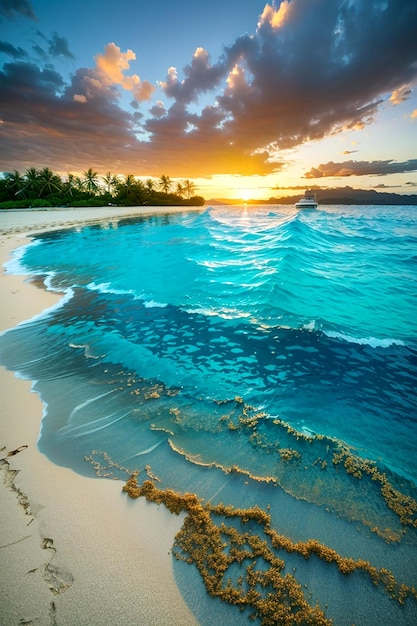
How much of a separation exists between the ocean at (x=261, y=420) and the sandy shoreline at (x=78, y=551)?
228mm

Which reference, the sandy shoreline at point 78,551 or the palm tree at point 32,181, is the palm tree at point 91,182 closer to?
the palm tree at point 32,181

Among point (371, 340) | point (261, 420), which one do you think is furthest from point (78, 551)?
point (371, 340)

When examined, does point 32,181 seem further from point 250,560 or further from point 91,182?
point 250,560

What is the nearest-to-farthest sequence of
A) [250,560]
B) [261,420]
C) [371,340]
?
[250,560] < [261,420] < [371,340]

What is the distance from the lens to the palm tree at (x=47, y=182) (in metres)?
73.9

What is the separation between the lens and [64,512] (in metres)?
2.94

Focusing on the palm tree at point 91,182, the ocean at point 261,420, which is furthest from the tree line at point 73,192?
the ocean at point 261,420

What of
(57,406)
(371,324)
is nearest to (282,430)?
(57,406)

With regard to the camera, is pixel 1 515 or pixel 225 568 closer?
pixel 225 568

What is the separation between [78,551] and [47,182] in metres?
95.3

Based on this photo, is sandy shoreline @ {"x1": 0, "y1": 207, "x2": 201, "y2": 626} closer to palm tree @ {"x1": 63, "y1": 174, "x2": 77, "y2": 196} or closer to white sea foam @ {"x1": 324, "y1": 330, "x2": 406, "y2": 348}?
white sea foam @ {"x1": 324, "y1": 330, "x2": 406, "y2": 348}

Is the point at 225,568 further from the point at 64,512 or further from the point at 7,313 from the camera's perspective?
the point at 7,313

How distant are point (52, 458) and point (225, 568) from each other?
2.83 metres

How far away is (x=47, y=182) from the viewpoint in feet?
243
